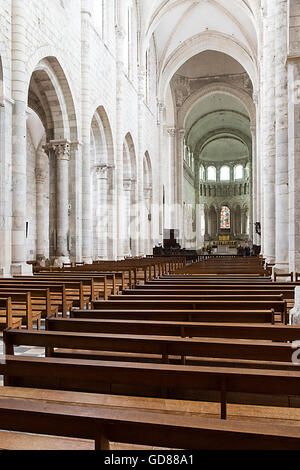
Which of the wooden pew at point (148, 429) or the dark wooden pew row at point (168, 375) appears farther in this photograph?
the dark wooden pew row at point (168, 375)

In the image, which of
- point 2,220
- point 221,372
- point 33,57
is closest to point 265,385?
point 221,372

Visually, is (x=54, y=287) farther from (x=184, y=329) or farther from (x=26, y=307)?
(x=184, y=329)

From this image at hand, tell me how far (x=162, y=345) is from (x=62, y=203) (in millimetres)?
12167

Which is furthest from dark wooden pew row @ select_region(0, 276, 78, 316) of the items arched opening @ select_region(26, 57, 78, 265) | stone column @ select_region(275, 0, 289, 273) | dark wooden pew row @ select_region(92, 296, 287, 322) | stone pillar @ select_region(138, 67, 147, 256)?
stone pillar @ select_region(138, 67, 147, 256)

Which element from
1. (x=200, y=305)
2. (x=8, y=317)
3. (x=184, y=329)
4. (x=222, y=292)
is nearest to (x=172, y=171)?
(x=222, y=292)

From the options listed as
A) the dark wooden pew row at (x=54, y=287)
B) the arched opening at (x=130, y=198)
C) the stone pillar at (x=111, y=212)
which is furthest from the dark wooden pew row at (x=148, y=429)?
the arched opening at (x=130, y=198)

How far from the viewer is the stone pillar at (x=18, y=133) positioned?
10086 millimetres

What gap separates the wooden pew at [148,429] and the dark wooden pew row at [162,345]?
0.85 meters

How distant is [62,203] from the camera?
45.8ft

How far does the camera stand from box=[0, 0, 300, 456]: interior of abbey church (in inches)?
68.1

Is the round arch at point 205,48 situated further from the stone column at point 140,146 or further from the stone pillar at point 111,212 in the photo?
the stone pillar at point 111,212

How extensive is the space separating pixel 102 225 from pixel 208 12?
16.8 metres

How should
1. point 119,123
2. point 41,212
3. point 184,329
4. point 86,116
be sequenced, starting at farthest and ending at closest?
point 41,212
point 119,123
point 86,116
point 184,329
